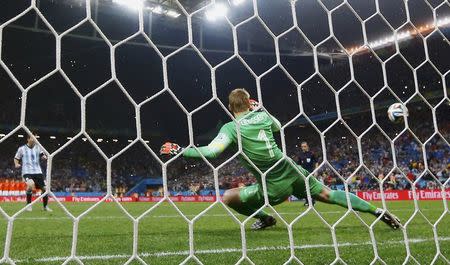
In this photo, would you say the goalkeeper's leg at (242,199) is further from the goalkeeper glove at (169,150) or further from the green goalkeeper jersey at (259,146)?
the goalkeeper glove at (169,150)

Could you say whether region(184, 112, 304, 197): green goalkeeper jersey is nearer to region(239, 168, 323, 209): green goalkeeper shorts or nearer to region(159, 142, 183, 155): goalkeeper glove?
region(239, 168, 323, 209): green goalkeeper shorts

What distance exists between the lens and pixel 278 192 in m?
3.43

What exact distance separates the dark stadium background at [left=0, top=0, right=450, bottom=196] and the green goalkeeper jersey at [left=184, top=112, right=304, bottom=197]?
37.9 ft

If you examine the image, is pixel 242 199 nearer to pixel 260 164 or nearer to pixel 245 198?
pixel 245 198

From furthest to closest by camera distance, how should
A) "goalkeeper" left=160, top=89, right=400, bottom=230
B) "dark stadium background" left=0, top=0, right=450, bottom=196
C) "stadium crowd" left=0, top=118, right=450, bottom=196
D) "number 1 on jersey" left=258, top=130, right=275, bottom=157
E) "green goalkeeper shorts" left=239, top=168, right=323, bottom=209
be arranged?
"dark stadium background" left=0, top=0, right=450, bottom=196
"stadium crowd" left=0, top=118, right=450, bottom=196
"green goalkeeper shorts" left=239, top=168, right=323, bottom=209
"number 1 on jersey" left=258, top=130, right=275, bottom=157
"goalkeeper" left=160, top=89, right=400, bottom=230

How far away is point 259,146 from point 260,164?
0.46ft

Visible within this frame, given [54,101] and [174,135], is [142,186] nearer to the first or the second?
[174,135]

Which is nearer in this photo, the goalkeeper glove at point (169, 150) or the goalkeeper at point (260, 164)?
the goalkeeper glove at point (169, 150)

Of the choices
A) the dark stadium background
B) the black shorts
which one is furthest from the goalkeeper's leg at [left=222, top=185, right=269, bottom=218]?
the dark stadium background

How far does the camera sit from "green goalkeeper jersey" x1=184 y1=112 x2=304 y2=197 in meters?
3.08

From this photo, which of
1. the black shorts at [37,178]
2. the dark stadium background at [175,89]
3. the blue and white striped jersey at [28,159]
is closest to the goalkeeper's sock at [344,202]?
the blue and white striped jersey at [28,159]

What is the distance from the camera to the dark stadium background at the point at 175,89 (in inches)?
687

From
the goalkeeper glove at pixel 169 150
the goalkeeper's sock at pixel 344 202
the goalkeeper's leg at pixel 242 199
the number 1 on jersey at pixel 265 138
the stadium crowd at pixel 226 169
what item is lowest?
the stadium crowd at pixel 226 169

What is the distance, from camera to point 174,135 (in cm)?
2605
